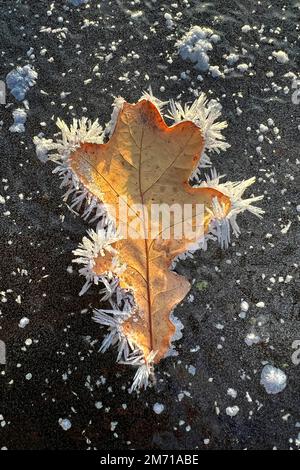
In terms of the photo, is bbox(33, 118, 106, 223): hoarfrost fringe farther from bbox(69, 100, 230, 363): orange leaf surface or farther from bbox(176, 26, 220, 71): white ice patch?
bbox(176, 26, 220, 71): white ice patch

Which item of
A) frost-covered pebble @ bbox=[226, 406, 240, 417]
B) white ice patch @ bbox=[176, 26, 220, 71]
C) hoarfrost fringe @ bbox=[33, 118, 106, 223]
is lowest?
frost-covered pebble @ bbox=[226, 406, 240, 417]

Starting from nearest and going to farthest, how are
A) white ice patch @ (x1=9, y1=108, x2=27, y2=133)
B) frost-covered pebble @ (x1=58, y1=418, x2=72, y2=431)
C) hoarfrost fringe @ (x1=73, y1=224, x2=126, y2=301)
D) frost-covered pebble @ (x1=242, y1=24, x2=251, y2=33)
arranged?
hoarfrost fringe @ (x1=73, y1=224, x2=126, y2=301) → frost-covered pebble @ (x1=58, y1=418, x2=72, y2=431) → white ice patch @ (x1=9, y1=108, x2=27, y2=133) → frost-covered pebble @ (x1=242, y1=24, x2=251, y2=33)

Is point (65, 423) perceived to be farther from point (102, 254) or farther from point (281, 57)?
point (281, 57)

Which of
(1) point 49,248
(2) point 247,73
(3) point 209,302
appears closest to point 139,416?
(3) point 209,302

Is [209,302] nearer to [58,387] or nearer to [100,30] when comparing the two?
[58,387]

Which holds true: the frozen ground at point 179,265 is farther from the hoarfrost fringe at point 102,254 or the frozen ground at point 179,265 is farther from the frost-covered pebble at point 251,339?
the hoarfrost fringe at point 102,254

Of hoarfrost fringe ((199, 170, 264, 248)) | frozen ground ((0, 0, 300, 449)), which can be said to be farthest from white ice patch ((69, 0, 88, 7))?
hoarfrost fringe ((199, 170, 264, 248))

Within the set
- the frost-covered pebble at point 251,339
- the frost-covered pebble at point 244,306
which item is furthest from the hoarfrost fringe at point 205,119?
the frost-covered pebble at point 251,339

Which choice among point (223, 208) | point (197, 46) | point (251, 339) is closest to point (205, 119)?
point (223, 208)
